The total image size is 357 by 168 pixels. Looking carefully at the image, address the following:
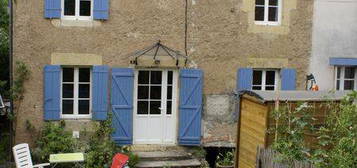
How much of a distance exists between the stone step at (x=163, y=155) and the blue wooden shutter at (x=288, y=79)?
10.3 feet

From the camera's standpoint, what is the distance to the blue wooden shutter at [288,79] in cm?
1347

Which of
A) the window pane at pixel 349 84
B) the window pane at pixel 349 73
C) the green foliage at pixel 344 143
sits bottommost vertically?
the green foliage at pixel 344 143

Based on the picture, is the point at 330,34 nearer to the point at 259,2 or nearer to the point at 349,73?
the point at 349,73

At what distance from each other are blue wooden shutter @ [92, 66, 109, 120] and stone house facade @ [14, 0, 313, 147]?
0.08ft

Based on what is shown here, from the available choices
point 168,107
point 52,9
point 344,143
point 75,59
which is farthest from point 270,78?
point 344,143

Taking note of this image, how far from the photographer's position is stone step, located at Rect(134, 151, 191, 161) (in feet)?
40.5

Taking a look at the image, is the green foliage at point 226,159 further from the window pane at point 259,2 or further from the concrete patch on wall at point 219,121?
the window pane at point 259,2

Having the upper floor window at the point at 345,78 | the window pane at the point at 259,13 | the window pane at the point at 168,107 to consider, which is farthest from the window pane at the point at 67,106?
the upper floor window at the point at 345,78

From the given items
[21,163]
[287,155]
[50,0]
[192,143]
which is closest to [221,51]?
[192,143]

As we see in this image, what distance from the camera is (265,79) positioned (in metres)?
13.6

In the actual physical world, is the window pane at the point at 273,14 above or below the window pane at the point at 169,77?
above

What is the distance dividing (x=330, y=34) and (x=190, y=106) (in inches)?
167

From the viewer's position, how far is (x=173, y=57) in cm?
1265

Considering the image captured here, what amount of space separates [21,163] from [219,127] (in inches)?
200
